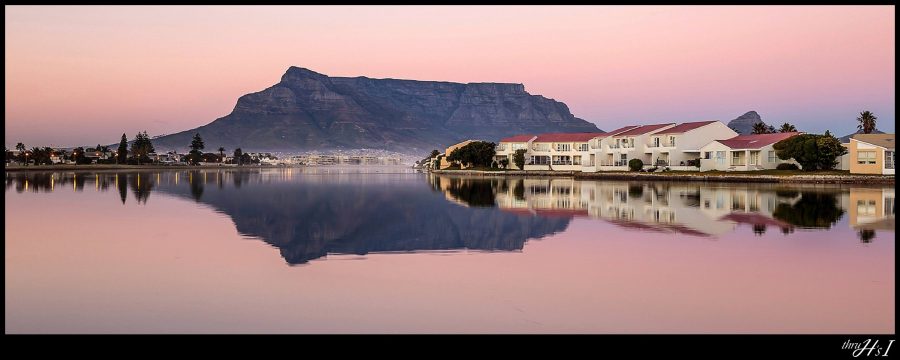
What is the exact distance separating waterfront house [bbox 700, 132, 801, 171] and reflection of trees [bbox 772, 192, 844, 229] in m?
34.3

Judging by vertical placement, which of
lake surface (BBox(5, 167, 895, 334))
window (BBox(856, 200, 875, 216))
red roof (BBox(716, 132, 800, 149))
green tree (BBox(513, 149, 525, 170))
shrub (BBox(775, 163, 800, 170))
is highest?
red roof (BBox(716, 132, 800, 149))

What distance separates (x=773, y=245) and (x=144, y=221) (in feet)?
75.5

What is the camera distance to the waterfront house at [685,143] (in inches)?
3312

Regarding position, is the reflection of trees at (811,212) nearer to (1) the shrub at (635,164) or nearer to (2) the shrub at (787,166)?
(2) the shrub at (787,166)

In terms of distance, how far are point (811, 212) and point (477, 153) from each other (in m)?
87.9

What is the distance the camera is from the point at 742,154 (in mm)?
77500

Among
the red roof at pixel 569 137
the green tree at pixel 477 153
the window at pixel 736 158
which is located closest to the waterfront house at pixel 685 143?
the window at pixel 736 158

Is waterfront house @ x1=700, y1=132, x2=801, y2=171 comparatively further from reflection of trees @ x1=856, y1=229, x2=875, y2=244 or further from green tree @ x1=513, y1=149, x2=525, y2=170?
reflection of trees @ x1=856, y1=229, x2=875, y2=244

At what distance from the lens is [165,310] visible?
38.7ft

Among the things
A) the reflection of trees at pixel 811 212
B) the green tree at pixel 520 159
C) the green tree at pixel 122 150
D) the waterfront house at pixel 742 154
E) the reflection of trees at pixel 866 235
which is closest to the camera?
the reflection of trees at pixel 866 235

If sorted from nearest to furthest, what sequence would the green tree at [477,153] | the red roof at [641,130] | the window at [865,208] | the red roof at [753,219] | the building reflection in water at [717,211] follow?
1. the building reflection in water at [717,211]
2. the red roof at [753,219]
3. the window at [865,208]
4. the red roof at [641,130]
5. the green tree at [477,153]

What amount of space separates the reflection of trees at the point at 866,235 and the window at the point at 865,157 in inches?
1857

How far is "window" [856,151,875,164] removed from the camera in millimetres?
65188

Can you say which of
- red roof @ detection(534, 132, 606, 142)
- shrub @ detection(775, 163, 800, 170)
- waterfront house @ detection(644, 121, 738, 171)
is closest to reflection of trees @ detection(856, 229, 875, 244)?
shrub @ detection(775, 163, 800, 170)
